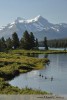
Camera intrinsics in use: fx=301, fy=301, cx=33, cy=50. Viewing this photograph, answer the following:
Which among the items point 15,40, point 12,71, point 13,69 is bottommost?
point 12,71

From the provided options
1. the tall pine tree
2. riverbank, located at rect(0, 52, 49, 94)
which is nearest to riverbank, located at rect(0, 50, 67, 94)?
riverbank, located at rect(0, 52, 49, 94)

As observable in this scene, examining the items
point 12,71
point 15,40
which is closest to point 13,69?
point 12,71

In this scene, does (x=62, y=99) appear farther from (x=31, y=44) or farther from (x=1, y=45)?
(x=31, y=44)

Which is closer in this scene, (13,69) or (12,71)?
(12,71)

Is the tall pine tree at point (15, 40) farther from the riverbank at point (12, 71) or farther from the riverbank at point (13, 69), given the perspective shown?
the riverbank at point (12, 71)

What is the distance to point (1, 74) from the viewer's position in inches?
2173

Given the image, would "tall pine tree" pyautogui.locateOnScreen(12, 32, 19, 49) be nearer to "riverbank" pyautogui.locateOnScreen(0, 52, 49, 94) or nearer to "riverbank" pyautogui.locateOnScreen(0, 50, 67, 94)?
"riverbank" pyautogui.locateOnScreen(0, 50, 67, 94)

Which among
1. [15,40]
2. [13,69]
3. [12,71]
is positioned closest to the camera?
→ [12,71]

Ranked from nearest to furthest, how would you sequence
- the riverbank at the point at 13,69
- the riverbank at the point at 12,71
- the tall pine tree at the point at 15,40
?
1. the riverbank at the point at 12,71
2. the riverbank at the point at 13,69
3. the tall pine tree at the point at 15,40

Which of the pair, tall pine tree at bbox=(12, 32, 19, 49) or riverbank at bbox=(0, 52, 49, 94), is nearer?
riverbank at bbox=(0, 52, 49, 94)

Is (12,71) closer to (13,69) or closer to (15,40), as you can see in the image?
(13,69)

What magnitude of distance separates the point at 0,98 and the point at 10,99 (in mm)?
738

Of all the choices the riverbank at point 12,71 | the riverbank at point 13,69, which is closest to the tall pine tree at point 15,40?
the riverbank at point 13,69

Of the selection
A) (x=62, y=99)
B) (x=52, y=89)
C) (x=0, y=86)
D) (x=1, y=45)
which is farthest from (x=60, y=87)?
(x=1, y=45)
